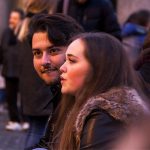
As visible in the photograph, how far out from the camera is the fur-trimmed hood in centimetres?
266

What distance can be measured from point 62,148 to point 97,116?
34 cm

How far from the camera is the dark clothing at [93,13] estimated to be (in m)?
6.73

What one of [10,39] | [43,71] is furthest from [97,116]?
[10,39]

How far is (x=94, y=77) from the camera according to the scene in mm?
2791

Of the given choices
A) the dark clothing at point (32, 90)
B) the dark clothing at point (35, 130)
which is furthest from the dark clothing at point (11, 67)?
the dark clothing at point (35, 130)

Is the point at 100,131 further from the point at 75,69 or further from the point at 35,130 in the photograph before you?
the point at 35,130

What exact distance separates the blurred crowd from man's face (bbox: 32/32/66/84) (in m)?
0.02

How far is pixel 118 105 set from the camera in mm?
2705

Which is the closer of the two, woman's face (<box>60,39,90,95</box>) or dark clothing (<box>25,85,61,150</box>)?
woman's face (<box>60,39,90,95</box>)

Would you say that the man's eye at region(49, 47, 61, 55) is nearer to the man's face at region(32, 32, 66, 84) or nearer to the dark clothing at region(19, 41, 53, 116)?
the man's face at region(32, 32, 66, 84)

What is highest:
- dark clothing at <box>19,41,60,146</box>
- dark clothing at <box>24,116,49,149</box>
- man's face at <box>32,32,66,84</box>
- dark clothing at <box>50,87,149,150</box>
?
dark clothing at <box>50,87,149,150</box>

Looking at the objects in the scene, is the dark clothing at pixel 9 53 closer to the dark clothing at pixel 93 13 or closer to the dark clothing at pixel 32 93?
the dark clothing at pixel 93 13

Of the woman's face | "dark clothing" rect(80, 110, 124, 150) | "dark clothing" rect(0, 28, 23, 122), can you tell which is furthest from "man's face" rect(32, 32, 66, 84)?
"dark clothing" rect(0, 28, 23, 122)

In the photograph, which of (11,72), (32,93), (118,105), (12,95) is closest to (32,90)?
(32,93)
